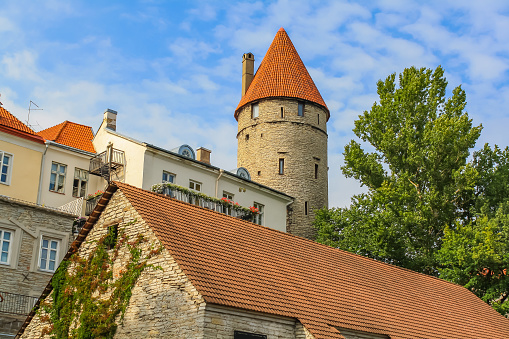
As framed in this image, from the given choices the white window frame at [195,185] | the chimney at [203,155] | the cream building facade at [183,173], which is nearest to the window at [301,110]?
the cream building facade at [183,173]

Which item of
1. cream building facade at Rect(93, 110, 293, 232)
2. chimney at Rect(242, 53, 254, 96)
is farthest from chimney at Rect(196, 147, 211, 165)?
chimney at Rect(242, 53, 254, 96)

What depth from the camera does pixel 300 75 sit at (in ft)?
162

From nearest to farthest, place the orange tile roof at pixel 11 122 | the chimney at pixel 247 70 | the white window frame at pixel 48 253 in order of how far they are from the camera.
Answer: the white window frame at pixel 48 253 < the orange tile roof at pixel 11 122 < the chimney at pixel 247 70

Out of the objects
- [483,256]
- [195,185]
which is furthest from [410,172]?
[195,185]

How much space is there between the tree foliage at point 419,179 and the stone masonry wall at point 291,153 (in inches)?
175

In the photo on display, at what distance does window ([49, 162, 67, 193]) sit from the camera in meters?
32.2

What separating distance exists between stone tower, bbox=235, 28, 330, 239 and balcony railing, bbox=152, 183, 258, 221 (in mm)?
9718

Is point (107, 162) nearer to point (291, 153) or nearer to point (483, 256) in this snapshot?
point (291, 153)

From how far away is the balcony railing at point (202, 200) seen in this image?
97.8ft

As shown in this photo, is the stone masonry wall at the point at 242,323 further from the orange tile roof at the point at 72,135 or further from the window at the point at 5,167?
the orange tile roof at the point at 72,135

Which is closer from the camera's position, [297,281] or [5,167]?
[297,281]

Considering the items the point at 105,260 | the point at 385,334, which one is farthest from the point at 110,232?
the point at 385,334

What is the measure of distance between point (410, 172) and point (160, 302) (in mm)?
25956

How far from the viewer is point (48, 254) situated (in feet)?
82.7
